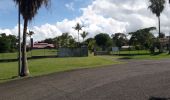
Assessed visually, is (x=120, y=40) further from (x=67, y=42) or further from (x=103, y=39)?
(x=67, y=42)

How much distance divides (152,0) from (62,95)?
71.9m

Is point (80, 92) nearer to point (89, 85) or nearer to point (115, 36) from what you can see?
point (89, 85)

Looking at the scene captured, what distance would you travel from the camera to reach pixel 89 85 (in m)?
18.6

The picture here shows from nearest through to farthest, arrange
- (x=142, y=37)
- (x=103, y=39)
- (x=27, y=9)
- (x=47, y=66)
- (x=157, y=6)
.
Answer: (x=27, y=9), (x=47, y=66), (x=157, y=6), (x=142, y=37), (x=103, y=39)

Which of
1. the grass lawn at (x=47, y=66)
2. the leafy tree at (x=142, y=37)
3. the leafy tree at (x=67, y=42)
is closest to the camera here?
the grass lawn at (x=47, y=66)

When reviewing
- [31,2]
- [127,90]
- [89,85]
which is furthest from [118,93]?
[31,2]

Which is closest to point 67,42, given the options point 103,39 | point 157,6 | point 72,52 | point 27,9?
point 157,6

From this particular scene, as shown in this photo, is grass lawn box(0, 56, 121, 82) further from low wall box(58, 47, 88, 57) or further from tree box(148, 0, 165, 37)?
tree box(148, 0, 165, 37)

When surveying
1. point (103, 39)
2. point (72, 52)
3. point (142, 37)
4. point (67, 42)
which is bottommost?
point (72, 52)

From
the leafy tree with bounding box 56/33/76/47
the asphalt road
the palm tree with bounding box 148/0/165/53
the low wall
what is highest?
the palm tree with bounding box 148/0/165/53

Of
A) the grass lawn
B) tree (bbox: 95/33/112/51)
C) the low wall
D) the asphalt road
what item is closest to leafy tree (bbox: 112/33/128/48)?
tree (bbox: 95/33/112/51)

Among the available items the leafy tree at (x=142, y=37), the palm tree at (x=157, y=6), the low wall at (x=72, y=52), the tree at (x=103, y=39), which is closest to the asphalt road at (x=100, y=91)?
the low wall at (x=72, y=52)

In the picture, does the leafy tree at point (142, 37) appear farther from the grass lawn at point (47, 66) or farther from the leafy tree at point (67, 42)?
the grass lawn at point (47, 66)

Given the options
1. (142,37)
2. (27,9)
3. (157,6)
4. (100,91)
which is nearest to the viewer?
(100,91)
